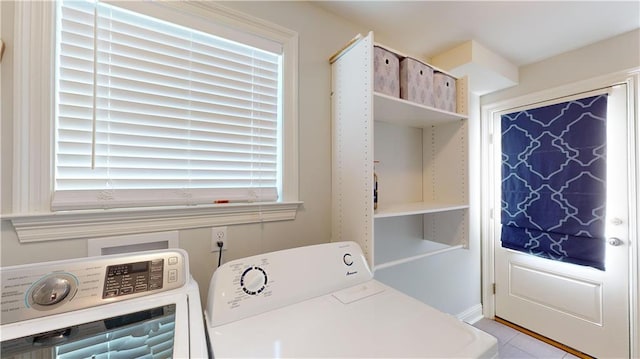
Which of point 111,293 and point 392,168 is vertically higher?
point 392,168

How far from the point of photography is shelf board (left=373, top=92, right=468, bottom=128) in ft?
4.39

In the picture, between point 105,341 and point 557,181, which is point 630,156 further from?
point 105,341

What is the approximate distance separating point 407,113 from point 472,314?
2.02 meters

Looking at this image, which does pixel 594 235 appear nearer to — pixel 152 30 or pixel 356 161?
pixel 356 161

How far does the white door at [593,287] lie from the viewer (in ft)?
5.63

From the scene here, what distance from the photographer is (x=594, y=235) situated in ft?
5.84

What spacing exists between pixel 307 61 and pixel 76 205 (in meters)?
1.24

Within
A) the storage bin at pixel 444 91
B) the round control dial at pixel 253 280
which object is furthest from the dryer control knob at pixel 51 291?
the storage bin at pixel 444 91

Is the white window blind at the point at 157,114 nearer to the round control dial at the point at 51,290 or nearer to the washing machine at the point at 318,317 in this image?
the round control dial at the point at 51,290

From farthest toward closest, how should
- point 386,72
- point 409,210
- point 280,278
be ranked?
point 409,210
point 386,72
point 280,278

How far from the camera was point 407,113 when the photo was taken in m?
1.57

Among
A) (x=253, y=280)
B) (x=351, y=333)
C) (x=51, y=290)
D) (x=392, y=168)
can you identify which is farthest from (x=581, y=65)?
(x=51, y=290)

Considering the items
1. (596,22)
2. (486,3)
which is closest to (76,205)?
(486,3)

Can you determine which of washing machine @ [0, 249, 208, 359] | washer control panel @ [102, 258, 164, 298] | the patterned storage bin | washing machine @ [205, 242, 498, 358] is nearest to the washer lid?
washing machine @ [205, 242, 498, 358]
